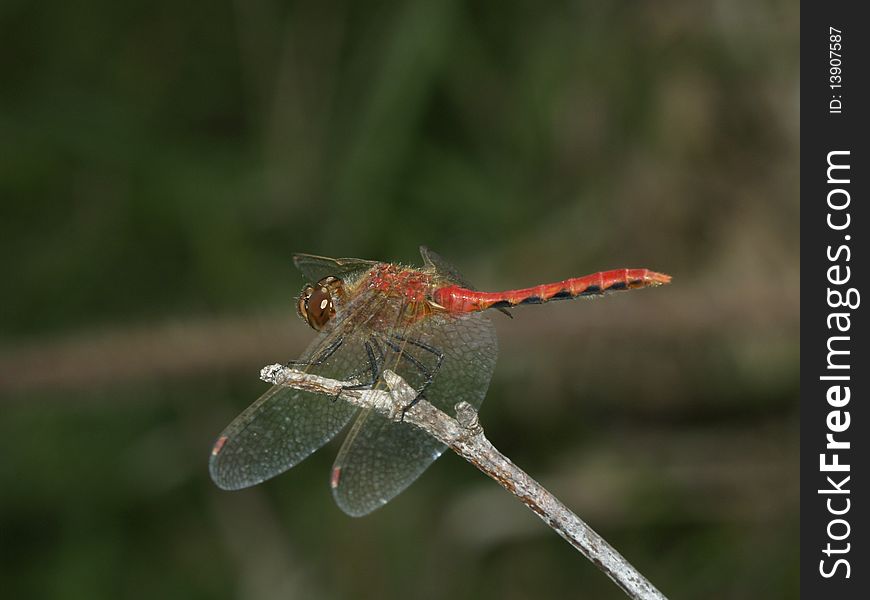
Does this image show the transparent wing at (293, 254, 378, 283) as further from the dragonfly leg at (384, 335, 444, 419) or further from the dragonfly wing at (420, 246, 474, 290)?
the dragonfly leg at (384, 335, 444, 419)

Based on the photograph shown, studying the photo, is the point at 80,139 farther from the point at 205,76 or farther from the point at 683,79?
the point at 683,79

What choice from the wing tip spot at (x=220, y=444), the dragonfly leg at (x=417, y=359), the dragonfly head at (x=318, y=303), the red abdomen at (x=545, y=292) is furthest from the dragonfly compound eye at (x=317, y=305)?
the wing tip spot at (x=220, y=444)

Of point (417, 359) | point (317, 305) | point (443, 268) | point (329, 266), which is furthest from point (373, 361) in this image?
point (329, 266)

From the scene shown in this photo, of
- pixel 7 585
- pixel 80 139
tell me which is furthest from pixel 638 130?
pixel 7 585

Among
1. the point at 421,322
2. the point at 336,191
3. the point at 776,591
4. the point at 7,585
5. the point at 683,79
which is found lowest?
the point at 7,585

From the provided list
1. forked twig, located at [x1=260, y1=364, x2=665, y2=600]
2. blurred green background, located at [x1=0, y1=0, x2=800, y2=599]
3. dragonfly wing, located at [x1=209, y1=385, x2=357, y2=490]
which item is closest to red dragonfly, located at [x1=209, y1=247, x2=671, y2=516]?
dragonfly wing, located at [x1=209, y1=385, x2=357, y2=490]

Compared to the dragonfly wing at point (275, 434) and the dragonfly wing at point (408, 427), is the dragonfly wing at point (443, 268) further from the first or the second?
the dragonfly wing at point (275, 434)
